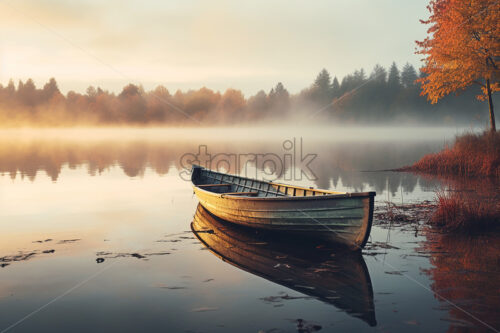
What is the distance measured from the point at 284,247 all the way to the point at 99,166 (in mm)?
29083

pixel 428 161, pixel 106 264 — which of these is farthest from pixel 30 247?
pixel 428 161

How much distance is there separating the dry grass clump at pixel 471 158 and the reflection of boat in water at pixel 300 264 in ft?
47.6

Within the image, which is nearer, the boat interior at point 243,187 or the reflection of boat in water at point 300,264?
the reflection of boat in water at point 300,264

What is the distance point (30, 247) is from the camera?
1213 centimetres

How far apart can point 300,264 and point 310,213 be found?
1.67m

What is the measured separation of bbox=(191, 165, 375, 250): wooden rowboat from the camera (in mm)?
10320

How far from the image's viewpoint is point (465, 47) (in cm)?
2414

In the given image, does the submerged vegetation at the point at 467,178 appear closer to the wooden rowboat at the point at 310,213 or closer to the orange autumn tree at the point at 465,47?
the orange autumn tree at the point at 465,47

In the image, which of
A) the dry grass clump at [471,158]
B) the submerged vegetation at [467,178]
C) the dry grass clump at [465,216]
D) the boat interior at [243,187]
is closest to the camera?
the dry grass clump at [465,216]

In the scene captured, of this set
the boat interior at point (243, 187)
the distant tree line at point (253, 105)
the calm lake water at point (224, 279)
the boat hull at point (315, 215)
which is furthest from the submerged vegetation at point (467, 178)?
the distant tree line at point (253, 105)

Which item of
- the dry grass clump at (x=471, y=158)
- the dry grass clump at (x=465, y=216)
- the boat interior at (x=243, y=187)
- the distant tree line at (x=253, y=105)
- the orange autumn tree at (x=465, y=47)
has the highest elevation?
the distant tree line at (x=253, y=105)

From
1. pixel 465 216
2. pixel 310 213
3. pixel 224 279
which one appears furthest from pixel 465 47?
pixel 224 279

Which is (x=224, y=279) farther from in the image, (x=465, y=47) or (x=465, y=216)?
(x=465, y=47)

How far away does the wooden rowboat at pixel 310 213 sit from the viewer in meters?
10.3
